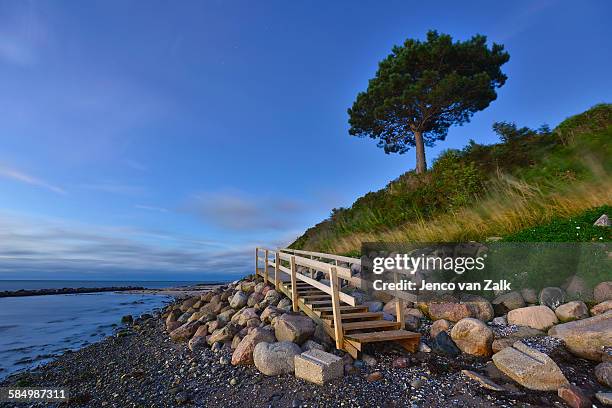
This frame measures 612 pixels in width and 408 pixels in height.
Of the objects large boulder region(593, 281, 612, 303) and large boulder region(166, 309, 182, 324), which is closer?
large boulder region(593, 281, 612, 303)

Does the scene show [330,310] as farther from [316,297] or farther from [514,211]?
[514,211]

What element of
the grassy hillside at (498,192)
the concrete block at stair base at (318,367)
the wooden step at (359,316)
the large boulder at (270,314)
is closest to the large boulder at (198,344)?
the large boulder at (270,314)

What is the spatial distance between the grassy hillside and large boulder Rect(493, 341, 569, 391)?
13.6 feet

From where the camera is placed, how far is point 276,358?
16.1ft

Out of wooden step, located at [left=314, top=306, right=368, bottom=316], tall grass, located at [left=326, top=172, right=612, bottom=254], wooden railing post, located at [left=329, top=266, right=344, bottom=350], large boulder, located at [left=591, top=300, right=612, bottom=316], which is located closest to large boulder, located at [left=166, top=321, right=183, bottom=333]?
wooden step, located at [left=314, top=306, right=368, bottom=316]

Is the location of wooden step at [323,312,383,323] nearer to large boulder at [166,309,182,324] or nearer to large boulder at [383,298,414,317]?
large boulder at [383,298,414,317]

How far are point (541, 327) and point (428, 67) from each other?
56.4 ft

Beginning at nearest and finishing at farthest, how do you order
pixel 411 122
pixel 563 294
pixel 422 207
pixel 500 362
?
pixel 500 362 < pixel 563 294 < pixel 422 207 < pixel 411 122

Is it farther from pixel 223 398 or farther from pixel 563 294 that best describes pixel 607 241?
pixel 223 398

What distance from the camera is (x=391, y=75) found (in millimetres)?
18672

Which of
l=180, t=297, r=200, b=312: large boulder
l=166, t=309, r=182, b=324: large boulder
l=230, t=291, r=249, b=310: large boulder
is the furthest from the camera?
l=180, t=297, r=200, b=312: large boulder

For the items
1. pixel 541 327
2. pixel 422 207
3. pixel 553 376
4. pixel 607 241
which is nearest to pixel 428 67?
pixel 422 207

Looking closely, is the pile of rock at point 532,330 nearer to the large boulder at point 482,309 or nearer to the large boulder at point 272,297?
the large boulder at point 482,309

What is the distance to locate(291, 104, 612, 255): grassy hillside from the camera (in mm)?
8270
